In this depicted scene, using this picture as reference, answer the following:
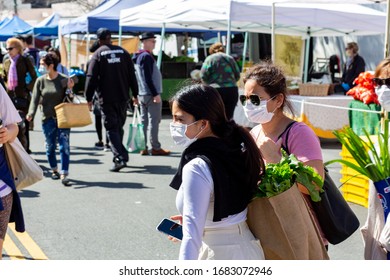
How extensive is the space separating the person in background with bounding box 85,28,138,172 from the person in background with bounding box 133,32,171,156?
1.27 meters

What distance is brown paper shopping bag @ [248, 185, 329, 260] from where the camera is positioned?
10.4ft

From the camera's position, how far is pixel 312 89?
44.1ft

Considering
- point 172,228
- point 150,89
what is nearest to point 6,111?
point 172,228

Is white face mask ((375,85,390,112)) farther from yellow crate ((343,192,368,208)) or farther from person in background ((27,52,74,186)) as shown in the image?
person in background ((27,52,74,186))

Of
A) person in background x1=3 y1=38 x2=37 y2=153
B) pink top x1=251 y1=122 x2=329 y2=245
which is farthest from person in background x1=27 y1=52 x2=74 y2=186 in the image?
pink top x1=251 y1=122 x2=329 y2=245

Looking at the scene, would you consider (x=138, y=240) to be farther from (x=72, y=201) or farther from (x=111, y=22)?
(x=111, y=22)

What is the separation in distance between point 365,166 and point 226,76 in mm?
7802

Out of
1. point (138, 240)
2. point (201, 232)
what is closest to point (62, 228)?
point (138, 240)

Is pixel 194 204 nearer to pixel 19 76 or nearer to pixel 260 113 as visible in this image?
pixel 260 113

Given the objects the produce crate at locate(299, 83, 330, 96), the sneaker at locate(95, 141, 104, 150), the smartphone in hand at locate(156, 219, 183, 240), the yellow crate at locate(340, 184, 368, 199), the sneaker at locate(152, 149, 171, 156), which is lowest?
the sneaker at locate(95, 141, 104, 150)

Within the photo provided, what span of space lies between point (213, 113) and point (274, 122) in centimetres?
77

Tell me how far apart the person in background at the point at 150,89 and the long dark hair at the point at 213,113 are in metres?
8.98

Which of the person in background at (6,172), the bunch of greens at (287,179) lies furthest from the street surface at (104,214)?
the bunch of greens at (287,179)

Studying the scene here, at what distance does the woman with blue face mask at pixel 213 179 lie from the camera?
305 centimetres
